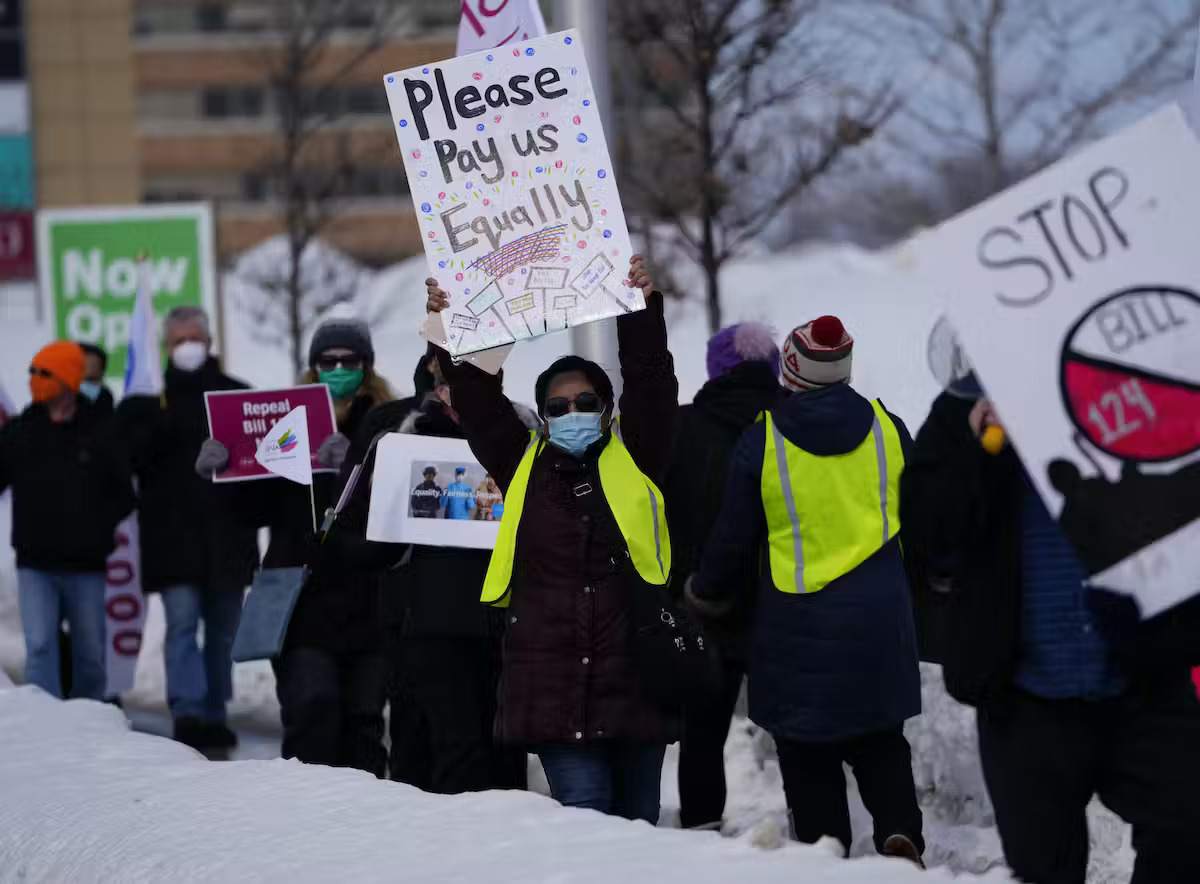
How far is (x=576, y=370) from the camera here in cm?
539

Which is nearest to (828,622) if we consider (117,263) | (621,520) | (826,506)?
(826,506)

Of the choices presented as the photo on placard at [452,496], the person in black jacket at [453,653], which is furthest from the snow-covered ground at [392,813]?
the photo on placard at [452,496]

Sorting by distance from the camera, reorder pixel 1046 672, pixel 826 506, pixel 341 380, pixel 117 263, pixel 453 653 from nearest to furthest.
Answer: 1. pixel 1046 672
2. pixel 826 506
3. pixel 453 653
4. pixel 341 380
5. pixel 117 263

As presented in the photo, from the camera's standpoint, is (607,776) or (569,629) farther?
(607,776)

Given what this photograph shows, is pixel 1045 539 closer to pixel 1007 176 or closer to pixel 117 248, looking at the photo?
pixel 117 248

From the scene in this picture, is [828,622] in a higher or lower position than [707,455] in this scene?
lower

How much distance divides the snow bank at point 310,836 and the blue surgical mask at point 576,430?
3.47ft

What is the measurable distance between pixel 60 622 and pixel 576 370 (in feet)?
16.2

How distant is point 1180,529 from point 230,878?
Answer: 88.3 inches

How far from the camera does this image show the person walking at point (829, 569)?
5.18 m

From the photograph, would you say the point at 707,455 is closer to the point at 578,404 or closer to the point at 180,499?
the point at 578,404

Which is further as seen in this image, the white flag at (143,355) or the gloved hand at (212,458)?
the white flag at (143,355)

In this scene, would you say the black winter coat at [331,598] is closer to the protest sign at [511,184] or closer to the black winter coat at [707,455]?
the black winter coat at [707,455]

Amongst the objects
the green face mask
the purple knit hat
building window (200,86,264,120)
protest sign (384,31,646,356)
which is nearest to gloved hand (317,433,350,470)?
the green face mask
